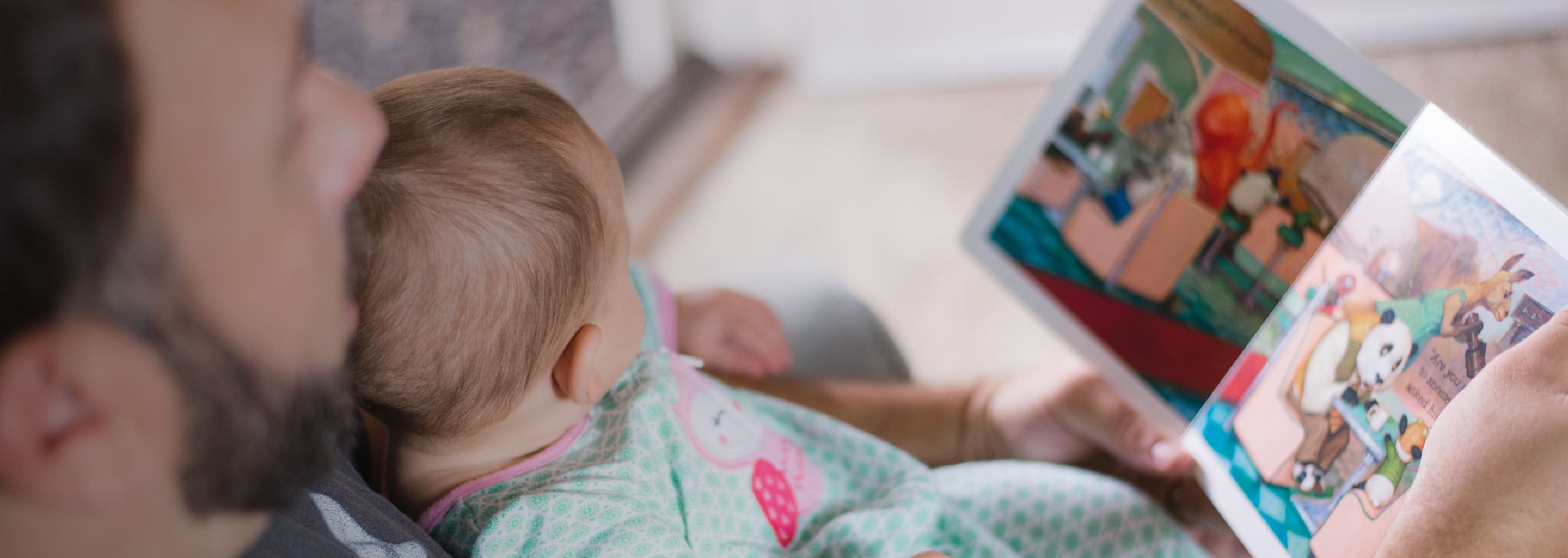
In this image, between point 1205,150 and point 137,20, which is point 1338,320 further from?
point 137,20

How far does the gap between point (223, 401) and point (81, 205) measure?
0.34 feet

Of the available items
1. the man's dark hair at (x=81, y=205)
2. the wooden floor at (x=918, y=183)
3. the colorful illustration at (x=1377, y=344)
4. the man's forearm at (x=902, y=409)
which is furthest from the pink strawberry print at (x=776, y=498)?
the wooden floor at (x=918, y=183)

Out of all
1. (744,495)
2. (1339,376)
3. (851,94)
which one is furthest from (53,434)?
(851,94)

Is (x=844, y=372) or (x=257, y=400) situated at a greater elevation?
(x=257, y=400)

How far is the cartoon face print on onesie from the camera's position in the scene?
0.80 meters

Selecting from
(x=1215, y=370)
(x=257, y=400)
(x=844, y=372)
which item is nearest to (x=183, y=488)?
(x=257, y=400)

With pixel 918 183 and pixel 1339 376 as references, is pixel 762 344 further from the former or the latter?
pixel 918 183

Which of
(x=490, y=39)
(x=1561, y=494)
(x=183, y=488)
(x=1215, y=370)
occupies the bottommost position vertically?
(x=490, y=39)

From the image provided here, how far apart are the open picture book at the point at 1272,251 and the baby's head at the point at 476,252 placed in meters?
0.51

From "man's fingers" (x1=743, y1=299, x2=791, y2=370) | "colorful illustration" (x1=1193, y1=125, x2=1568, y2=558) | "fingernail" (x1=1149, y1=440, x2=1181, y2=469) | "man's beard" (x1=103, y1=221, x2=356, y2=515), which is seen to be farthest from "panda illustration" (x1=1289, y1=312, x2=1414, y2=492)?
"man's beard" (x1=103, y1=221, x2=356, y2=515)

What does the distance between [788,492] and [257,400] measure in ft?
1.65

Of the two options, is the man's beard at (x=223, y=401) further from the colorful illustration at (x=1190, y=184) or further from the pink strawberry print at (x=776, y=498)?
the colorful illustration at (x=1190, y=184)

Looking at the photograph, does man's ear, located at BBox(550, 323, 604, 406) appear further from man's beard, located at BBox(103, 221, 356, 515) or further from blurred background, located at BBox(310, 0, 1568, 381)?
blurred background, located at BBox(310, 0, 1568, 381)

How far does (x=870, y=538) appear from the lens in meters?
0.81
